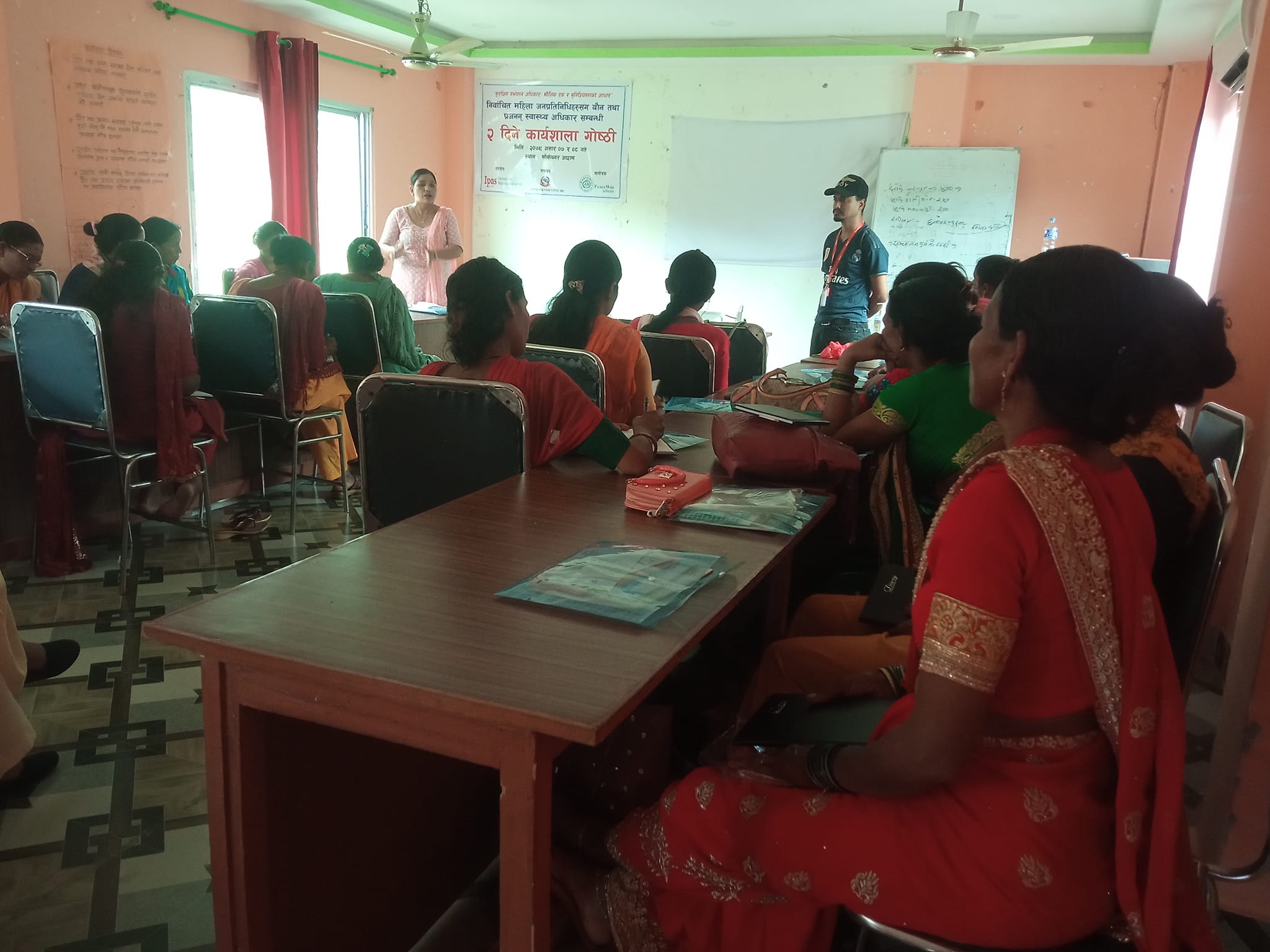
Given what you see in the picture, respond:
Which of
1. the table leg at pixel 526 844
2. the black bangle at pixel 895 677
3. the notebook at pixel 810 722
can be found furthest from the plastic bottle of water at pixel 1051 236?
the table leg at pixel 526 844

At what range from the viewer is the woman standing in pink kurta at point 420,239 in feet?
21.0

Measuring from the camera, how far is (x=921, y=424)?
1.94m

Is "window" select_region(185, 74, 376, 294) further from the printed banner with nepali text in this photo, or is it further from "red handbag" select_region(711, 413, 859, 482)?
"red handbag" select_region(711, 413, 859, 482)

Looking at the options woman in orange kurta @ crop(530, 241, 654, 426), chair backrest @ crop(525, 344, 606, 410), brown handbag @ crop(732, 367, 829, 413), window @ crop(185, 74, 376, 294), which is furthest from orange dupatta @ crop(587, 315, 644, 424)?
window @ crop(185, 74, 376, 294)

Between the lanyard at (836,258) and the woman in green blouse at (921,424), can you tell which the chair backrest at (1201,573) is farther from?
the lanyard at (836,258)

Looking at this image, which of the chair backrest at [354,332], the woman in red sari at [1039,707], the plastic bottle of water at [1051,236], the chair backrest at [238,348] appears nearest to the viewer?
the woman in red sari at [1039,707]

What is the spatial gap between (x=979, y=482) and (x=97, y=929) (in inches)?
61.7

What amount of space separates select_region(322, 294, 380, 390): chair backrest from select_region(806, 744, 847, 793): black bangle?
3.26 metres

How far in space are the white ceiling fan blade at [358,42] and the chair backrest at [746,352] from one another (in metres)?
4.12

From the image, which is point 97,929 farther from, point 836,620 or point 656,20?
point 656,20

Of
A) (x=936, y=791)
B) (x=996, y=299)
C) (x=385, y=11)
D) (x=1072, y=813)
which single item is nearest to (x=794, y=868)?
(x=936, y=791)

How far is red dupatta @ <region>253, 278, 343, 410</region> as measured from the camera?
144 inches

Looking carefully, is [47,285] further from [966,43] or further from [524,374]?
[966,43]

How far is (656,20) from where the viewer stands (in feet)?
20.0
